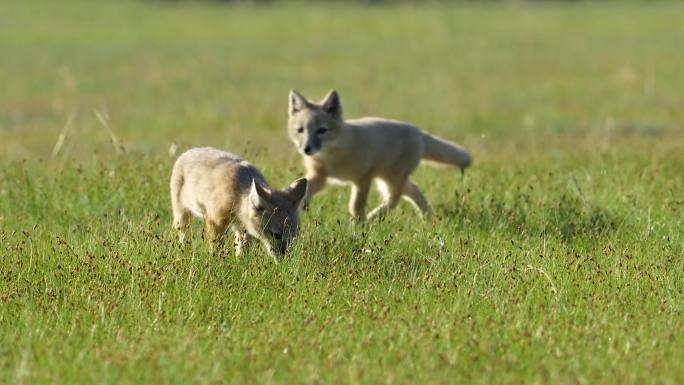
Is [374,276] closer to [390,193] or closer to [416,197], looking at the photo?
[416,197]

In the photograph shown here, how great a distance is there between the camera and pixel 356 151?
32.7 ft

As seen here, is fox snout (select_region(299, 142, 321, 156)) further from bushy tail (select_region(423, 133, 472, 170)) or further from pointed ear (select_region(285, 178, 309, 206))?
pointed ear (select_region(285, 178, 309, 206))

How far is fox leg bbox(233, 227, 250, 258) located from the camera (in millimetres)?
7441

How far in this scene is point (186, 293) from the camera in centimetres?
655

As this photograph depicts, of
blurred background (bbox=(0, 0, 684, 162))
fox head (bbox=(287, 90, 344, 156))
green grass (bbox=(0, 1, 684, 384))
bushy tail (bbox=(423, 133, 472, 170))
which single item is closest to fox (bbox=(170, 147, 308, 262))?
green grass (bbox=(0, 1, 684, 384))

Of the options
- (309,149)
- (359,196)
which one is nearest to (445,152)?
(359,196)

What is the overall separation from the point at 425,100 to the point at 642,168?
445 inches

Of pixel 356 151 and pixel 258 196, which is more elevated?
pixel 258 196

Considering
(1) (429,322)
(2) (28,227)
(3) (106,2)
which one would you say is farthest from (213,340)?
(3) (106,2)

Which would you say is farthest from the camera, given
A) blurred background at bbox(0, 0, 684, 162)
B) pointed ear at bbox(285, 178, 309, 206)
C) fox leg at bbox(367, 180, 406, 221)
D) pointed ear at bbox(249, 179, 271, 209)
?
blurred background at bbox(0, 0, 684, 162)

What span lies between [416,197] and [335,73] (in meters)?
16.5

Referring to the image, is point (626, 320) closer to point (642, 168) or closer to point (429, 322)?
point (429, 322)

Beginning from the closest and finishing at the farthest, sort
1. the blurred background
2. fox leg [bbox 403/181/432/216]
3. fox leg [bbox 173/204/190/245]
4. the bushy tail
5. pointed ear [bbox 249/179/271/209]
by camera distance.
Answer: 1. pointed ear [bbox 249/179/271/209]
2. fox leg [bbox 173/204/190/245]
3. fox leg [bbox 403/181/432/216]
4. the bushy tail
5. the blurred background

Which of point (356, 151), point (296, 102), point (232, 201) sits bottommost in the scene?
point (356, 151)
